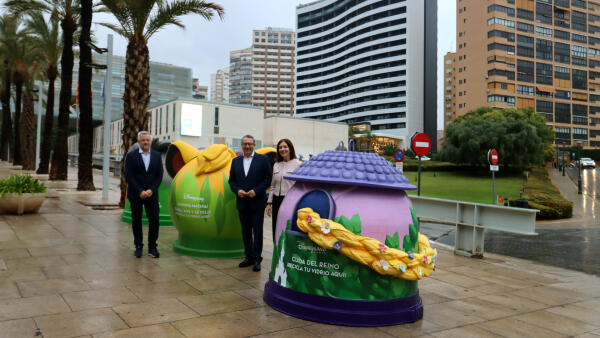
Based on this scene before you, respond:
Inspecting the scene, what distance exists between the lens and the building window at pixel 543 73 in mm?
92938

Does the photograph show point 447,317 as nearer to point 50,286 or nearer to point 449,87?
point 50,286

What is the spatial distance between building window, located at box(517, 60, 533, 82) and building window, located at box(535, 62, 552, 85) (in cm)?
171

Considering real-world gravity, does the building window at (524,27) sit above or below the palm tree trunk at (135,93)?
above

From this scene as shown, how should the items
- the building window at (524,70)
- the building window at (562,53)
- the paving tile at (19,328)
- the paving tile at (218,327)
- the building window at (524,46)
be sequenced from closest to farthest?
the paving tile at (19,328)
the paving tile at (218,327)
the building window at (524,46)
the building window at (524,70)
the building window at (562,53)

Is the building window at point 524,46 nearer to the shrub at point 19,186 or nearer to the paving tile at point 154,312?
the shrub at point 19,186

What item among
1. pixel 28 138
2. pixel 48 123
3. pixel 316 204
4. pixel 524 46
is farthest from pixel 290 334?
pixel 524 46

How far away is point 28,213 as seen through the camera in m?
11.4

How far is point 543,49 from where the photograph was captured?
3688 inches

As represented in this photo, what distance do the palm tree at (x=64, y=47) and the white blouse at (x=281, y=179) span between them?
19362 mm

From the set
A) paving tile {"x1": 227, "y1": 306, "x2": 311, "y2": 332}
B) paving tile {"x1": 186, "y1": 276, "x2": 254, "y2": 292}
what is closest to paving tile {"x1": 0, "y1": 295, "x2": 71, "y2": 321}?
paving tile {"x1": 186, "y1": 276, "x2": 254, "y2": 292}

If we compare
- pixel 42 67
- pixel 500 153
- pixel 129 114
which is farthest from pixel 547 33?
pixel 129 114

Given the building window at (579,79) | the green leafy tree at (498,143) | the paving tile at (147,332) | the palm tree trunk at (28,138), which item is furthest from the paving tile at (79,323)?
the building window at (579,79)

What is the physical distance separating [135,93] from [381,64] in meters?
108

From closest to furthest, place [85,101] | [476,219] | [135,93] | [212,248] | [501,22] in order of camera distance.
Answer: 1. [212,248]
2. [476,219]
3. [135,93]
4. [85,101]
5. [501,22]
